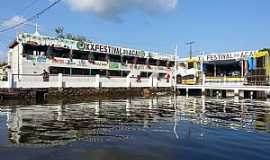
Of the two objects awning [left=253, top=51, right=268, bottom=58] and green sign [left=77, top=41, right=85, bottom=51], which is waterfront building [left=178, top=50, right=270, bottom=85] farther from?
green sign [left=77, top=41, right=85, bottom=51]

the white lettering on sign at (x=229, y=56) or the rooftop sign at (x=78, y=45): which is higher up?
the rooftop sign at (x=78, y=45)

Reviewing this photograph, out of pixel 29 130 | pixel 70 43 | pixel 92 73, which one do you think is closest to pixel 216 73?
pixel 92 73

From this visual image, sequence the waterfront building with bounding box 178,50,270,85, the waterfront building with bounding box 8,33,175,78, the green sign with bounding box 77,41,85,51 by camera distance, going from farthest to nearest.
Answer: the waterfront building with bounding box 178,50,270,85, the green sign with bounding box 77,41,85,51, the waterfront building with bounding box 8,33,175,78

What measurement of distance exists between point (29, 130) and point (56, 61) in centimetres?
3288

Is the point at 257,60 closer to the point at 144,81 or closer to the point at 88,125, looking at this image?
the point at 144,81

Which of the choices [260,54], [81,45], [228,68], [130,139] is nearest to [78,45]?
[81,45]

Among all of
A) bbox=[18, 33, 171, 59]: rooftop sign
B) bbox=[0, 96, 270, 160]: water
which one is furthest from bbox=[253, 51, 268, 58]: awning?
bbox=[0, 96, 270, 160]: water

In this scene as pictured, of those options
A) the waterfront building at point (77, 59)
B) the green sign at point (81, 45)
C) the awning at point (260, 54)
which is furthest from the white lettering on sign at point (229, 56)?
the green sign at point (81, 45)

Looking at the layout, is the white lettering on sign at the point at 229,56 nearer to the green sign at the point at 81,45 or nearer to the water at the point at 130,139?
the green sign at the point at 81,45

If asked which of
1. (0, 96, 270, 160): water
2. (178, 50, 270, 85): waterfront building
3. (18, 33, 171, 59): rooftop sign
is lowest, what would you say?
(0, 96, 270, 160): water

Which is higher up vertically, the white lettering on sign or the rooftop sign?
the rooftop sign

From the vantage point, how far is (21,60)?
141 feet

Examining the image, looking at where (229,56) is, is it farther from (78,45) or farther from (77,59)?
(77,59)

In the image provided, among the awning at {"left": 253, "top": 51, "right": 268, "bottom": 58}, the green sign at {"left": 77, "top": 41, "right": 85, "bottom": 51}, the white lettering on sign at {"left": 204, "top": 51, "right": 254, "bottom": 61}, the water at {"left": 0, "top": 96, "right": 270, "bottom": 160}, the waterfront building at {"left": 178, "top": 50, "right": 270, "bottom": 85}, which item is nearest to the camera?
the water at {"left": 0, "top": 96, "right": 270, "bottom": 160}
